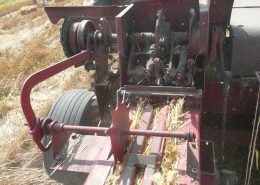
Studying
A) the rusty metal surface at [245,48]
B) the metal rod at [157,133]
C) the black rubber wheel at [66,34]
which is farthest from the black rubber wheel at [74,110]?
the rusty metal surface at [245,48]

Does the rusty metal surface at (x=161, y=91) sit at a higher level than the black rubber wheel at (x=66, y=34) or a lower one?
lower

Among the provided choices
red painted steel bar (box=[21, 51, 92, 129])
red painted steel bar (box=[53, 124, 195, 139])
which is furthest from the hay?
red painted steel bar (box=[21, 51, 92, 129])

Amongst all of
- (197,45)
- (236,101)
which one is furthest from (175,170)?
(236,101)

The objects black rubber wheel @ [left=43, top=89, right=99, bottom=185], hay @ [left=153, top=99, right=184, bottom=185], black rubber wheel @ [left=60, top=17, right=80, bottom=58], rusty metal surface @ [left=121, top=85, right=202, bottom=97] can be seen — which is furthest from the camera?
black rubber wheel @ [left=60, top=17, right=80, bottom=58]

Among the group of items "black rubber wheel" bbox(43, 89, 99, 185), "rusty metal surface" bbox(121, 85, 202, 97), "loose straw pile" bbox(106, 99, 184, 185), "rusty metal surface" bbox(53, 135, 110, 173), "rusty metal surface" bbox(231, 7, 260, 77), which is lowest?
"black rubber wheel" bbox(43, 89, 99, 185)

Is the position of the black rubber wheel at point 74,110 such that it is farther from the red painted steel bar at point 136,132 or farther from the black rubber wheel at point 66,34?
the red painted steel bar at point 136,132

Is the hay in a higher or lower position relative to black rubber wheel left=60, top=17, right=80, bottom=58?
lower

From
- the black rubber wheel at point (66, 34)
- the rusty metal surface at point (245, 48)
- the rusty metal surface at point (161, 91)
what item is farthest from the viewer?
the black rubber wheel at point (66, 34)

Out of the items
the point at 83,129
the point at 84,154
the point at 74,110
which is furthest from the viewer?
the point at 74,110

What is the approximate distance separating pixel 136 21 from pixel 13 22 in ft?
44.9

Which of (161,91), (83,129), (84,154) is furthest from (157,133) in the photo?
(161,91)

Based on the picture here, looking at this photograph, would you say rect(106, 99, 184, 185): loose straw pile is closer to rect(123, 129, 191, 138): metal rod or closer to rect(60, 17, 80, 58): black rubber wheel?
rect(123, 129, 191, 138): metal rod

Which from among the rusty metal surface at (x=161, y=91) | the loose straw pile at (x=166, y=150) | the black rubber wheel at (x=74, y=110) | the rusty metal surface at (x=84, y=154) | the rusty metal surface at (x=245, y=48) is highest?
the rusty metal surface at (x=245, y=48)

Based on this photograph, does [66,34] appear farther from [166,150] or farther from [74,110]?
[166,150]
